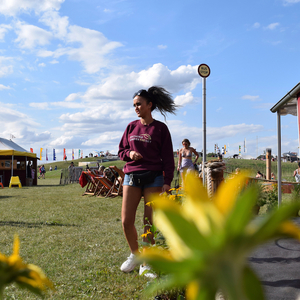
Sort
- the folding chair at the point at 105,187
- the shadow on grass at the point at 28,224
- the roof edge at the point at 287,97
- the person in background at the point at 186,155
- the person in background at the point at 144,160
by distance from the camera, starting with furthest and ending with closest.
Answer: the folding chair at the point at 105,187 < the person in background at the point at 186,155 < the shadow on grass at the point at 28,224 < the roof edge at the point at 287,97 < the person in background at the point at 144,160

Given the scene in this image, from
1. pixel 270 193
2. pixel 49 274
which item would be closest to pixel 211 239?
pixel 49 274

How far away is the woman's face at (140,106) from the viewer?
3.00m

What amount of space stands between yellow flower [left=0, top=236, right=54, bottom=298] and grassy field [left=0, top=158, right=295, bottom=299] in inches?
42.3

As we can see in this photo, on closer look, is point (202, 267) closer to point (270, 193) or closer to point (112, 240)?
point (112, 240)

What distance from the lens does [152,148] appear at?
9.63 feet

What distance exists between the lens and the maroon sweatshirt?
2.92 metres

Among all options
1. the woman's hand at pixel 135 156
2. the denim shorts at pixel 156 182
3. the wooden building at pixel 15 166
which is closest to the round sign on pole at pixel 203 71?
the denim shorts at pixel 156 182

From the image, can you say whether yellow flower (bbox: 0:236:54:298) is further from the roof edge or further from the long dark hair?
the roof edge

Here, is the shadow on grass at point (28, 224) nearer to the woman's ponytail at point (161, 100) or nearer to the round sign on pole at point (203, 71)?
the woman's ponytail at point (161, 100)

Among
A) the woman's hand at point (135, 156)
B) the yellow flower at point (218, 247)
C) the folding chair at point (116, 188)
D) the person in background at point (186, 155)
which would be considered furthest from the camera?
the folding chair at point (116, 188)

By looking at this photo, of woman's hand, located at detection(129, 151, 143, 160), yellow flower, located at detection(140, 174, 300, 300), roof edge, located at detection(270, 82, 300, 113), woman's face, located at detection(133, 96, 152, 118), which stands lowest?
yellow flower, located at detection(140, 174, 300, 300)

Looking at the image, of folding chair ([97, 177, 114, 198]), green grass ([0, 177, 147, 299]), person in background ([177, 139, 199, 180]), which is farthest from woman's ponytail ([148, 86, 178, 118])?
folding chair ([97, 177, 114, 198])

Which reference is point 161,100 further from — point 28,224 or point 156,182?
point 28,224

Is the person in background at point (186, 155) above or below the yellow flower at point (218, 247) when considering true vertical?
above
